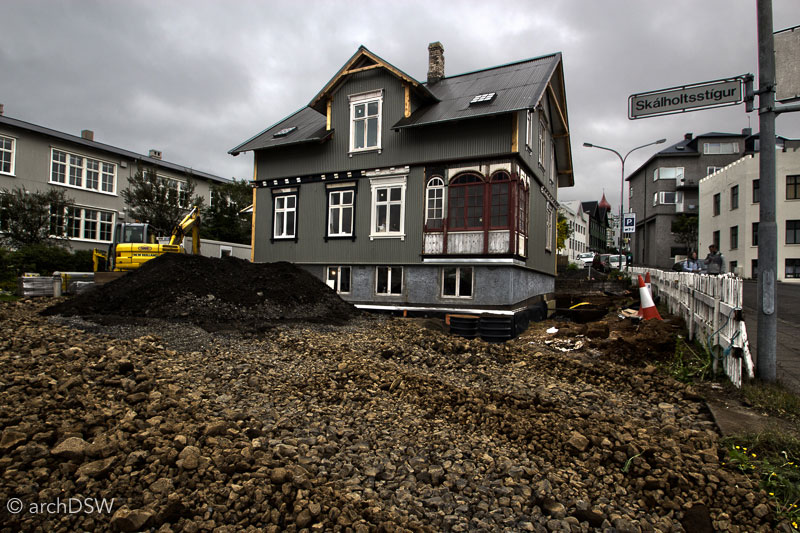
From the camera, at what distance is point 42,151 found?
27812 millimetres

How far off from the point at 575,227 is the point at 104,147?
6483cm

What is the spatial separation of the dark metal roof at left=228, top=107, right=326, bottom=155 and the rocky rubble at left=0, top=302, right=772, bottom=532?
39.6 feet

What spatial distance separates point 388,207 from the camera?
16.3m

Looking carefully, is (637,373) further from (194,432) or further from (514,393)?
(194,432)

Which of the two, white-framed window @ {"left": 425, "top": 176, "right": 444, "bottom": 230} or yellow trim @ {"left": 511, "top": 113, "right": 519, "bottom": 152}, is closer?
yellow trim @ {"left": 511, "top": 113, "right": 519, "bottom": 152}

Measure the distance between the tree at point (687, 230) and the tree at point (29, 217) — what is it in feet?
178

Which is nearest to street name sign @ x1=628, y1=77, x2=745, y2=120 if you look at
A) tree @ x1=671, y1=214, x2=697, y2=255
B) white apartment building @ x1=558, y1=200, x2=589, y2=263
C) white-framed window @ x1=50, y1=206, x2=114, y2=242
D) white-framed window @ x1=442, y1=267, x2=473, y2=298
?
white-framed window @ x1=442, y1=267, x2=473, y2=298

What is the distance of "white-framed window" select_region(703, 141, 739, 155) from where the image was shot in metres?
50.2

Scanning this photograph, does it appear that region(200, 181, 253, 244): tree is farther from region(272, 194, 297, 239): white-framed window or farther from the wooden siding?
region(272, 194, 297, 239): white-framed window

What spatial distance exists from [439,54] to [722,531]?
61.3 feet

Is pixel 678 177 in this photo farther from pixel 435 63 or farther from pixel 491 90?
pixel 491 90

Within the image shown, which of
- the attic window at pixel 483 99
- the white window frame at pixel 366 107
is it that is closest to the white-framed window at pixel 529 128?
the attic window at pixel 483 99

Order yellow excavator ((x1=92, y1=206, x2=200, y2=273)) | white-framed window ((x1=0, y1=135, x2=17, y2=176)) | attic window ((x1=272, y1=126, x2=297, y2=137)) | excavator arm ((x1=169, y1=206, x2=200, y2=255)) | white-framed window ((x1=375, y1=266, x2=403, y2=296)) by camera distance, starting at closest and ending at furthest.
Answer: white-framed window ((x1=375, y1=266, x2=403, y2=296)), yellow excavator ((x1=92, y1=206, x2=200, y2=273)), attic window ((x1=272, y1=126, x2=297, y2=137)), excavator arm ((x1=169, y1=206, x2=200, y2=255)), white-framed window ((x1=0, y1=135, x2=17, y2=176))

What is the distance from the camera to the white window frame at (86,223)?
28469 mm
